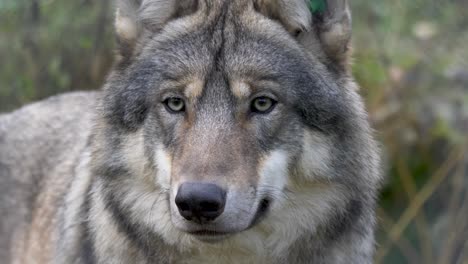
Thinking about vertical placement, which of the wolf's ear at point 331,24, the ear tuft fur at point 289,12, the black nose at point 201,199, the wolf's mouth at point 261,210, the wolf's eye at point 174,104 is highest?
the ear tuft fur at point 289,12

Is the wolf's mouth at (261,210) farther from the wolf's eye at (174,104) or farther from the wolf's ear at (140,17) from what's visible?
the wolf's ear at (140,17)

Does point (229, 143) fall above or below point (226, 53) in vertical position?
below

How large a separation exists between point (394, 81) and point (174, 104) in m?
4.98

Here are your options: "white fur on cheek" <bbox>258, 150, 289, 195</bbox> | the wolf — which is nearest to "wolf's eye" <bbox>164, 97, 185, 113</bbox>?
the wolf

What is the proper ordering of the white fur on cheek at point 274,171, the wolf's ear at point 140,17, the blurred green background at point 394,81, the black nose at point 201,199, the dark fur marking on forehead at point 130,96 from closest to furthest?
the black nose at point 201,199 → the white fur on cheek at point 274,171 → the dark fur marking on forehead at point 130,96 → the wolf's ear at point 140,17 → the blurred green background at point 394,81

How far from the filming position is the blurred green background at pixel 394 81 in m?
8.91

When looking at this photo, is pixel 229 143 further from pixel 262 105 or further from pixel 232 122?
pixel 262 105

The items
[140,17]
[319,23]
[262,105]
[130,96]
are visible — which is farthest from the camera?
[140,17]

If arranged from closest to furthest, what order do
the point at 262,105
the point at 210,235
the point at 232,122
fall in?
the point at 210,235 → the point at 232,122 → the point at 262,105

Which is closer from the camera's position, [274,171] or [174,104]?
[274,171]

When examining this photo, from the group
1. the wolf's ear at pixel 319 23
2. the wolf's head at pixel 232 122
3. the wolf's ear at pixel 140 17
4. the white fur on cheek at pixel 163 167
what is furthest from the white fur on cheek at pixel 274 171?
the wolf's ear at pixel 140 17

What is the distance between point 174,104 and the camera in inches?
189

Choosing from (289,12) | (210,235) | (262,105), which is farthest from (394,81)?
(210,235)

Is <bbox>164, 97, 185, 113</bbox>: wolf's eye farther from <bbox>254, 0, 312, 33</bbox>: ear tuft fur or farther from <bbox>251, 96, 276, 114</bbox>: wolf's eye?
<bbox>254, 0, 312, 33</bbox>: ear tuft fur
